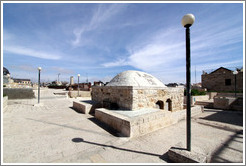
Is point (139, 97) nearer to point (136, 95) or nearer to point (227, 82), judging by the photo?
point (136, 95)

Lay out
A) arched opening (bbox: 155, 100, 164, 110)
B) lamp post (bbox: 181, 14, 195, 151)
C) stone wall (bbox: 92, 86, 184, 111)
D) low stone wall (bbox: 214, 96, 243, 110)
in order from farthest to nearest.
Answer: low stone wall (bbox: 214, 96, 243, 110), arched opening (bbox: 155, 100, 164, 110), stone wall (bbox: 92, 86, 184, 111), lamp post (bbox: 181, 14, 195, 151)

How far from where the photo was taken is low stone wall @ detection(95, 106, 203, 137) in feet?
12.7

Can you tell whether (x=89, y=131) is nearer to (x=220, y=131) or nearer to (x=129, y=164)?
(x=129, y=164)

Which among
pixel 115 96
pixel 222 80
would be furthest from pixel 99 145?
pixel 222 80

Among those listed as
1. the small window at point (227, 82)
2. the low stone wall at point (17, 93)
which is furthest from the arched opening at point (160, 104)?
the small window at point (227, 82)

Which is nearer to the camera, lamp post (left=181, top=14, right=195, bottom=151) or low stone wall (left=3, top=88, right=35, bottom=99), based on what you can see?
lamp post (left=181, top=14, right=195, bottom=151)

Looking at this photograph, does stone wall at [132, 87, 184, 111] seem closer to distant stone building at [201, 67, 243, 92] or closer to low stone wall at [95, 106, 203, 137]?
low stone wall at [95, 106, 203, 137]

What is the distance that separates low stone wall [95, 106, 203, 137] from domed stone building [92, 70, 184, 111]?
3.89 feet

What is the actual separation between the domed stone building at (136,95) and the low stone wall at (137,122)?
1.18 metres

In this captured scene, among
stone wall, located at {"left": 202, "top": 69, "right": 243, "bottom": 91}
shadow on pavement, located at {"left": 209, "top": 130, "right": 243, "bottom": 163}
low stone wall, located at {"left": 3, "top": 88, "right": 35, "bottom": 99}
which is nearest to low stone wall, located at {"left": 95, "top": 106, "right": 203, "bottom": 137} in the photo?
shadow on pavement, located at {"left": 209, "top": 130, "right": 243, "bottom": 163}

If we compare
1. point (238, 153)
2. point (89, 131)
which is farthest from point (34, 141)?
point (238, 153)

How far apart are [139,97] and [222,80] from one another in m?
22.4

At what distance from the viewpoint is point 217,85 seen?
818 inches

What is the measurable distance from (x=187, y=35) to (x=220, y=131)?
4.75 m
